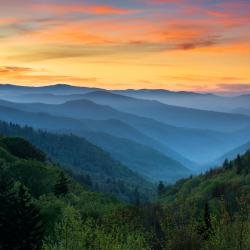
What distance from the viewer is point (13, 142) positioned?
16800cm

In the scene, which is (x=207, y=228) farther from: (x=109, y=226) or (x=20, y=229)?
(x=20, y=229)

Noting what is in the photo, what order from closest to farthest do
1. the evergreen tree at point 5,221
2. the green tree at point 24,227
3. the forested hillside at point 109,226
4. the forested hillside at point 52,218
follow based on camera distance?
the forested hillside at point 109,226, the forested hillside at point 52,218, the green tree at point 24,227, the evergreen tree at point 5,221

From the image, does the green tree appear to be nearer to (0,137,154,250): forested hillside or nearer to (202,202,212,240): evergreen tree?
(0,137,154,250): forested hillside

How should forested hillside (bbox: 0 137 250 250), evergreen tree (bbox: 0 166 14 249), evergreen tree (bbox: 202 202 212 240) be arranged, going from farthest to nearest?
evergreen tree (bbox: 0 166 14 249) < evergreen tree (bbox: 202 202 212 240) < forested hillside (bbox: 0 137 250 250)

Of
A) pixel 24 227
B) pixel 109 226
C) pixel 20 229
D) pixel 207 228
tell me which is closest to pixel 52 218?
pixel 20 229

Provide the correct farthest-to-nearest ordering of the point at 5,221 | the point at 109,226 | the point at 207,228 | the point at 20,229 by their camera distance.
Answer: the point at 5,221 → the point at 20,229 → the point at 207,228 → the point at 109,226

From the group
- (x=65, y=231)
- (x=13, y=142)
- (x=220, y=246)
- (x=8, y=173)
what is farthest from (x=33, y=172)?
(x=220, y=246)

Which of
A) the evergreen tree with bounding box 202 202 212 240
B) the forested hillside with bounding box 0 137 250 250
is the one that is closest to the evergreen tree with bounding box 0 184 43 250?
the forested hillside with bounding box 0 137 250 250

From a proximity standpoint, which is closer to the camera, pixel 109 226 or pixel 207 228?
pixel 109 226

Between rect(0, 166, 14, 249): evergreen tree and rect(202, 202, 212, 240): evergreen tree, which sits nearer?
rect(202, 202, 212, 240): evergreen tree

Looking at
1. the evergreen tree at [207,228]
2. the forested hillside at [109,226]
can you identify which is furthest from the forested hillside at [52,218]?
the evergreen tree at [207,228]

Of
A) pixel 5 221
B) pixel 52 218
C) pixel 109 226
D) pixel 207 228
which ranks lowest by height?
pixel 52 218

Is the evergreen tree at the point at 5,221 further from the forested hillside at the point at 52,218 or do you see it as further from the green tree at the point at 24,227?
the green tree at the point at 24,227

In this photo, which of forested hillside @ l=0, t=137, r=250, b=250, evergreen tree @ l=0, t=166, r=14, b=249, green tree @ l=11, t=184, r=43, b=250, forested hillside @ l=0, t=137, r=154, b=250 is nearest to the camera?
forested hillside @ l=0, t=137, r=250, b=250
